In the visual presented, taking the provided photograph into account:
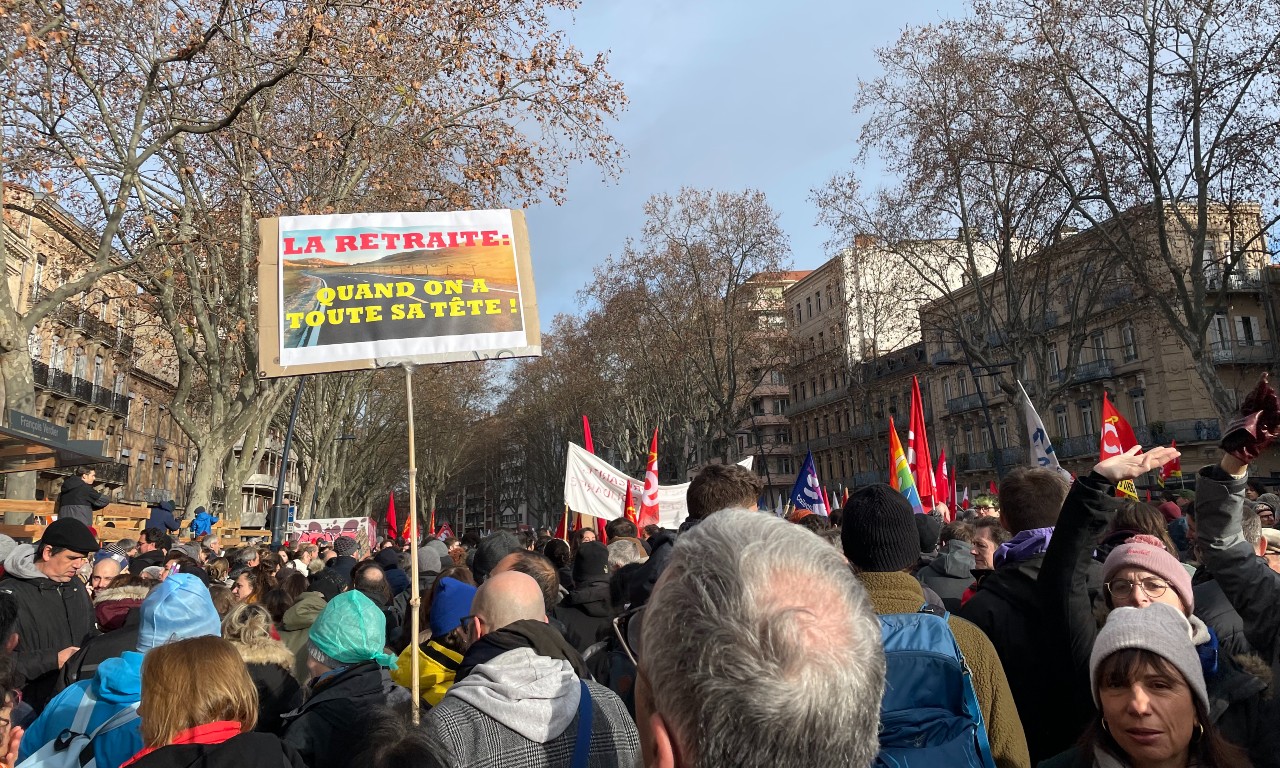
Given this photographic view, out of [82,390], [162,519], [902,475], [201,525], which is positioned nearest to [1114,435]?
[902,475]

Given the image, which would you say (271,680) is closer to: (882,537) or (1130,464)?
(882,537)

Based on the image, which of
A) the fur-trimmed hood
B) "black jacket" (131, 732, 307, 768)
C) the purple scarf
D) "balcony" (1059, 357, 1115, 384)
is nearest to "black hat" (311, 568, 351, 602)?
the fur-trimmed hood

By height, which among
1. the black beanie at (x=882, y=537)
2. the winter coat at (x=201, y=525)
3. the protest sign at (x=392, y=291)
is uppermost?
the protest sign at (x=392, y=291)

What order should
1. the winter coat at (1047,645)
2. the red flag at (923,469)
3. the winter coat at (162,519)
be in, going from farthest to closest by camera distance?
1. the red flag at (923,469)
2. the winter coat at (162,519)
3. the winter coat at (1047,645)

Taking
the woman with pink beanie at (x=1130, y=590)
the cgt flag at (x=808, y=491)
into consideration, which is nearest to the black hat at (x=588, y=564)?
the woman with pink beanie at (x=1130, y=590)

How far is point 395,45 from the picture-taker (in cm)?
1448

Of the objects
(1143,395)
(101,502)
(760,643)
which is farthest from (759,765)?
(1143,395)

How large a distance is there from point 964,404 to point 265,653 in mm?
50158

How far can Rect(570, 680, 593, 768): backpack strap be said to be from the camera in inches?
97.7

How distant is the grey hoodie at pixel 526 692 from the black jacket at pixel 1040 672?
1360 millimetres

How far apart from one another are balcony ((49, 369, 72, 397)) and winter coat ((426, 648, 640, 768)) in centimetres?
4117

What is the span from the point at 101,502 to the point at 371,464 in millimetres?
40174

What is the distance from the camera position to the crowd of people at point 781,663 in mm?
1350

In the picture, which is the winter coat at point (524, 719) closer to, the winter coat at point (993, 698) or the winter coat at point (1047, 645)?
the winter coat at point (993, 698)
